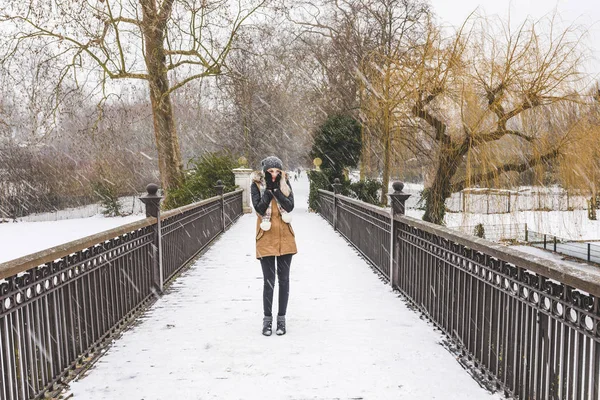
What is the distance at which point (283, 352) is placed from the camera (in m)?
Result: 4.18

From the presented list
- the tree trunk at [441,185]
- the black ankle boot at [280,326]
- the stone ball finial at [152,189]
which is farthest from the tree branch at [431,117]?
the black ankle boot at [280,326]

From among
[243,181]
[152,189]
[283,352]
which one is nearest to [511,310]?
[283,352]

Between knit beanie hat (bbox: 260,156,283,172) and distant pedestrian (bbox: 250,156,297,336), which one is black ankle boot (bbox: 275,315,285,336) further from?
knit beanie hat (bbox: 260,156,283,172)

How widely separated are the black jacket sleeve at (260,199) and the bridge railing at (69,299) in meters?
1.38

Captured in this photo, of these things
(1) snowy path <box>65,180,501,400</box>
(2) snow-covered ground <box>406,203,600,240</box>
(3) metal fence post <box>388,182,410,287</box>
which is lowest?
(1) snowy path <box>65,180,501,400</box>

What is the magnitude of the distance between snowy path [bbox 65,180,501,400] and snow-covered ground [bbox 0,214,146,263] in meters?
11.1

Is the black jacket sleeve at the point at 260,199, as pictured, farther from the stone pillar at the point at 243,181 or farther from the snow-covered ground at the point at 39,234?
the stone pillar at the point at 243,181

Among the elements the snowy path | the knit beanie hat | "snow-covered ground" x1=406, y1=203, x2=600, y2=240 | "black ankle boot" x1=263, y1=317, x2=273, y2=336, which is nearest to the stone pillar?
"snow-covered ground" x1=406, y1=203, x2=600, y2=240

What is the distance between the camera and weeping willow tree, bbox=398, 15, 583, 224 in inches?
361

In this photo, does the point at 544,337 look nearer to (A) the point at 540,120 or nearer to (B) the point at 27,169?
(A) the point at 540,120

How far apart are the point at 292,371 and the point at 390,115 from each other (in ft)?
30.2

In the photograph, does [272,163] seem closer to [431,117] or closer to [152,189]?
[152,189]

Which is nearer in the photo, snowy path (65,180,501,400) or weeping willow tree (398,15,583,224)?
snowy path (65,180,501,400)

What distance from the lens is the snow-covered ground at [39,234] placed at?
1619cm
